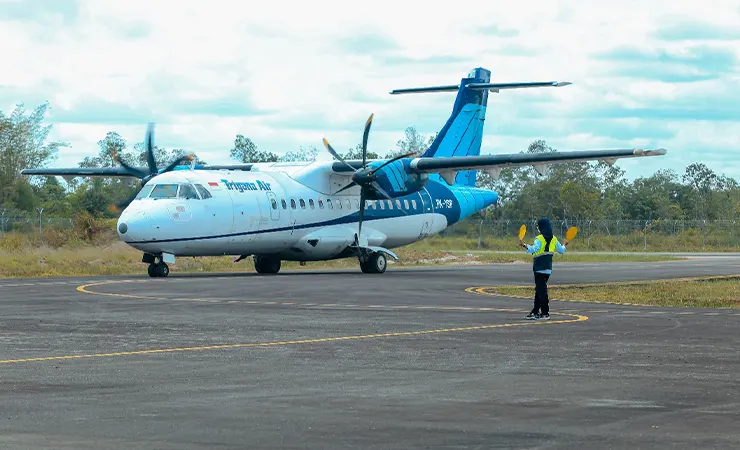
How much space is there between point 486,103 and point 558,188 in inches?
2006

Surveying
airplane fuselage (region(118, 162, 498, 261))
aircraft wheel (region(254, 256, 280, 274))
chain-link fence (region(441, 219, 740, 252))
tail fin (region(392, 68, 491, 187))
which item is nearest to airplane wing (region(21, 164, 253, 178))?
airplane fuselage (region(118, 162, 498, 261))

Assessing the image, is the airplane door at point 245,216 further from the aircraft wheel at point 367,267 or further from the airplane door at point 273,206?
the aircraft wheel at point 367,267

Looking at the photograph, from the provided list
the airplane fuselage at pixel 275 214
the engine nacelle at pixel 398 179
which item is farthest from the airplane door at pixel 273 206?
the engine nacelle at pixel 398 179

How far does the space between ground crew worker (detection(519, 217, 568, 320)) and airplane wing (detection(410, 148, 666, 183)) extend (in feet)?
54.6

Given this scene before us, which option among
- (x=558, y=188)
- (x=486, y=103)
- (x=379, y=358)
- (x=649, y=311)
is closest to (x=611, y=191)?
(x=558, y=188)

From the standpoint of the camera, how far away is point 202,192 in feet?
117

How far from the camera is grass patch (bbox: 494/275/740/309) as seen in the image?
2550 cm

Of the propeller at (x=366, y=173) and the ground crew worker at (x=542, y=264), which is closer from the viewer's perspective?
the ground crew worker at (x=542, y=264)

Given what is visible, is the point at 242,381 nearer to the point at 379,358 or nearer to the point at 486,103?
the point at 379,358

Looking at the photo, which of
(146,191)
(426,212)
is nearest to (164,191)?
(146,191)

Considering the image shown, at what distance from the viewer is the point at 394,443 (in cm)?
860

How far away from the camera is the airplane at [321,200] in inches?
1375

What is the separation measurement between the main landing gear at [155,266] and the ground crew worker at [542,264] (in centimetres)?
1693

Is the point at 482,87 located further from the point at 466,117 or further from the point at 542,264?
the point at 542,264
